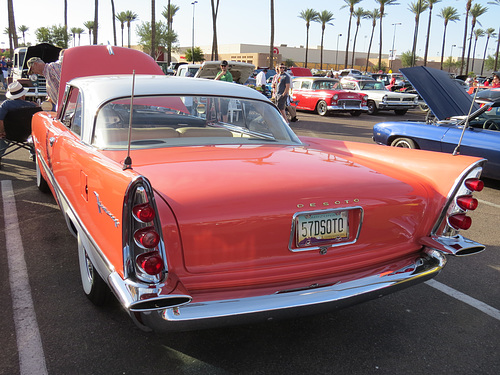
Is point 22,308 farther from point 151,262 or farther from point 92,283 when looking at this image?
point 151,262

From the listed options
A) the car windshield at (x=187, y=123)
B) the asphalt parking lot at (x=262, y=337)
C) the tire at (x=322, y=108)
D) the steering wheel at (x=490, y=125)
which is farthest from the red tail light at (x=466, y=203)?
the tire at (x=322, y=108)

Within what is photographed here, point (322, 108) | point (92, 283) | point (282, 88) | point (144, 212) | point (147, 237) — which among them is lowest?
point (92, 283)

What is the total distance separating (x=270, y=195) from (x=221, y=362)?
39.6 inches

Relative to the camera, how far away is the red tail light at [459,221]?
2.87m

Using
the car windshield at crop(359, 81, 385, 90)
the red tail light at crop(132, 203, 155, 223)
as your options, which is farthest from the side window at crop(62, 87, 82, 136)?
the car windshield at crop(359, 81, 385, 90)

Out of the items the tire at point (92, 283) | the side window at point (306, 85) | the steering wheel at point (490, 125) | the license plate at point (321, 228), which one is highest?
the side window at point (306, 85)

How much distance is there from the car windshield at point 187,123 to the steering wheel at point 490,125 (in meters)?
4.48

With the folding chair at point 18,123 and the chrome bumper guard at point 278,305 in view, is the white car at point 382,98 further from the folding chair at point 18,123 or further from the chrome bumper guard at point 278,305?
the chrome bumper guard at point 278,305

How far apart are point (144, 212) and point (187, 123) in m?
1.82

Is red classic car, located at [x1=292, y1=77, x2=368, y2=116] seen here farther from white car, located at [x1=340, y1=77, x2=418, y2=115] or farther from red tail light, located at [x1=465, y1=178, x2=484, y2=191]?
red tail light, located at [x1=465, y1=178, x2=484, y2=191]

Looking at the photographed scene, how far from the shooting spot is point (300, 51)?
354 ft

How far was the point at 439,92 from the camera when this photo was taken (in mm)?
6887

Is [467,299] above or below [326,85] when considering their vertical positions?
below

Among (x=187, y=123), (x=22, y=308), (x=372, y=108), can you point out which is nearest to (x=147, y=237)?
(x=22, y=308)
